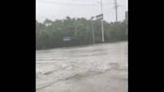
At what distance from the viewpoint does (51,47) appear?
9359 millimetres

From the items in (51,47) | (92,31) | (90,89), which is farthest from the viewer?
(92,31)

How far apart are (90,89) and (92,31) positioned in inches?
300
